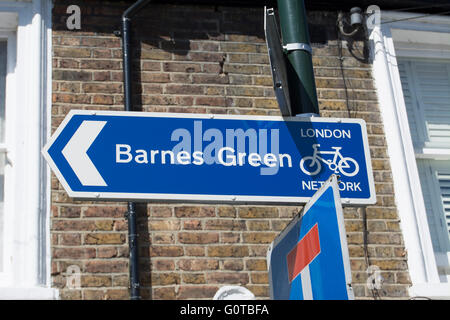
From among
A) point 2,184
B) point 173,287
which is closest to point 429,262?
point 173,287

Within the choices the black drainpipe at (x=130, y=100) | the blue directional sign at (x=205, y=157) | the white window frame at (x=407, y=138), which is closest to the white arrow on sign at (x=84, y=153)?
the blue directional sign at (x=205, y=157)

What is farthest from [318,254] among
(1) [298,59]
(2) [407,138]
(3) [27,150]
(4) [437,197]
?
(4) [437,197]

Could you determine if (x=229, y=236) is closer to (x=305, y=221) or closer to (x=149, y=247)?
(x=149, y=247)

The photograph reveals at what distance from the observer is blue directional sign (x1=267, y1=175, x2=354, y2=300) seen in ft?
8.26

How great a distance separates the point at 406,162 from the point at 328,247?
2.71 m

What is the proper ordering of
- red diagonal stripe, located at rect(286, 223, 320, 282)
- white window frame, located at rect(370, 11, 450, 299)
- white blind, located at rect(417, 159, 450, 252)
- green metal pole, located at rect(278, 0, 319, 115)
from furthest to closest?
white blind, located at rect(417, 159, 450, 252), white window frame, located at rect(370, 11, 450, 299), green metal pole, located at rect(278, 0, 319, 115), red diagonal stripe, located at rect(286, 223, 320, 282)

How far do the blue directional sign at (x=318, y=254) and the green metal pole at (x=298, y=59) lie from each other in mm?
581

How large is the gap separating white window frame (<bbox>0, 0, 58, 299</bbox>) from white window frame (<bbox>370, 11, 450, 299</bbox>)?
237cm

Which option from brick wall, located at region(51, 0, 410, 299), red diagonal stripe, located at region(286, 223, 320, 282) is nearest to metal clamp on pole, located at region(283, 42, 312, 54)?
red diagonal stripe, located at region(286, 223, 320, 282)

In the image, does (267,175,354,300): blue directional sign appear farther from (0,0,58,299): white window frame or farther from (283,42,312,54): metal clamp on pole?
(0,0,58,299): white window frame

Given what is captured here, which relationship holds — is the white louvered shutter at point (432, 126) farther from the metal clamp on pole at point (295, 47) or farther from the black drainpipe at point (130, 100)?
the metal clamp on pole at point (295, 47)

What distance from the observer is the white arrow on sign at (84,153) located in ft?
9.79

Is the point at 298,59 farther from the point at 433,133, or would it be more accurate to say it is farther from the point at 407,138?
the point at 433,133

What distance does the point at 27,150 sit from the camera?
4.70 meters
